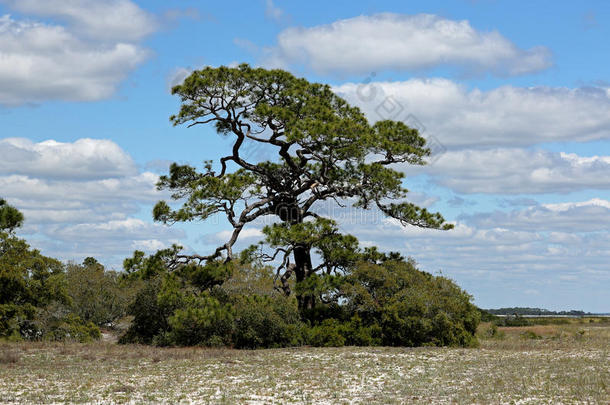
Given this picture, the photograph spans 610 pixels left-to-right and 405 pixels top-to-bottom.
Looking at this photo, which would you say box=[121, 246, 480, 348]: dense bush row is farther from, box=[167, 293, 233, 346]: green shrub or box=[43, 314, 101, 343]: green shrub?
box=[43, 314, 101, 343]: green shrub

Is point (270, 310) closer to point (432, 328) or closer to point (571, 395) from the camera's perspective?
point (432, 328)

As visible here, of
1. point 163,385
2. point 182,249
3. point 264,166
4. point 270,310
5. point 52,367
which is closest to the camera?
point 163,385

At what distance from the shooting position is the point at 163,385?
1711 cm

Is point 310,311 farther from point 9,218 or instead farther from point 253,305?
point 9,218

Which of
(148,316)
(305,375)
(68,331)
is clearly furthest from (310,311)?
(68,331)


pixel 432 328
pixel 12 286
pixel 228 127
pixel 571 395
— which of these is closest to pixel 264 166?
pixel 228 127

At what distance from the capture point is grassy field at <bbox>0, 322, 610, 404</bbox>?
606 inches

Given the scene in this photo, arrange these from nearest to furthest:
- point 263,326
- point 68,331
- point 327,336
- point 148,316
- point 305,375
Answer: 1. point 305,375
2. point 263,326
3. point 327,336
4. point 148,316
5. point 68,331

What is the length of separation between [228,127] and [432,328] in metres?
13.8

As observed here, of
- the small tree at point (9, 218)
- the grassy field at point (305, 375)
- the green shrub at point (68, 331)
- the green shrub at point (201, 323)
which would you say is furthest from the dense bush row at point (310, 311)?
the small tree at point (9, 218)

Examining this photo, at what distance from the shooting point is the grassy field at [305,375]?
15.4 meters

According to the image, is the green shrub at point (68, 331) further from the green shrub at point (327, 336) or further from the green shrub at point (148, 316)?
the green shrub at point (327, 336)

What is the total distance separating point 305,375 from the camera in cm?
1877

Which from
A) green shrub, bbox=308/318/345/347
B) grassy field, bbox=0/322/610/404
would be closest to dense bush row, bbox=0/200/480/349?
green shrub, bbox=308/318/345/347
